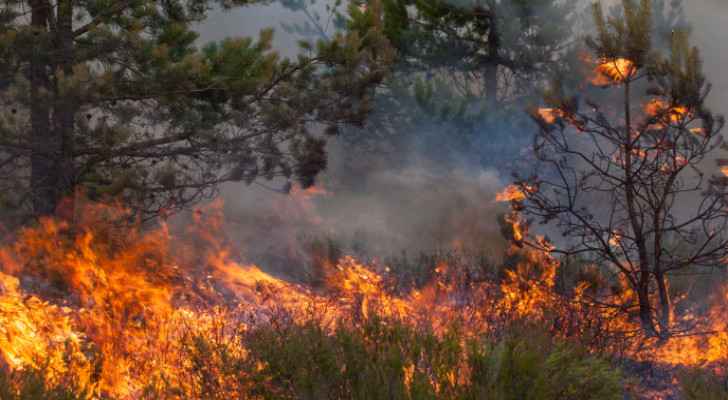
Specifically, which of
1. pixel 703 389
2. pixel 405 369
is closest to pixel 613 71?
pixel 703 389

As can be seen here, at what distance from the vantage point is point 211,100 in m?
9.31

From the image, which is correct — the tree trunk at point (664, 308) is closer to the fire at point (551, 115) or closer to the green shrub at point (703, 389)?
the fire at point (551, 115)

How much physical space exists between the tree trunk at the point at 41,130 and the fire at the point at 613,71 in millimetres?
5751

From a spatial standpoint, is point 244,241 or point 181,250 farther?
point 244,241

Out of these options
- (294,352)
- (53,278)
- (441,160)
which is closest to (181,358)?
(294,352)

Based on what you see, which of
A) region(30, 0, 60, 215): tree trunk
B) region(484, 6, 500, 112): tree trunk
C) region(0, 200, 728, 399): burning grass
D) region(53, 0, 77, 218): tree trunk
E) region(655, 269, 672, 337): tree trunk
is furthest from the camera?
region(484, 6, 500, 112): tree trunk

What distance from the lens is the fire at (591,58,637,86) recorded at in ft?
26.1

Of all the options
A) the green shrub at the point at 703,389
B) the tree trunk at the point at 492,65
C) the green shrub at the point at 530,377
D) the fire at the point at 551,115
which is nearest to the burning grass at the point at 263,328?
the green shrub at the point at 530,377

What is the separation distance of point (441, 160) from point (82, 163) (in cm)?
939

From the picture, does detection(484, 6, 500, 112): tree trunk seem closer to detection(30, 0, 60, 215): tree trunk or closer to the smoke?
the smoke

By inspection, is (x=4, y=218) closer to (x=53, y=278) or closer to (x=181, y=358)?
(x=53, y=278)

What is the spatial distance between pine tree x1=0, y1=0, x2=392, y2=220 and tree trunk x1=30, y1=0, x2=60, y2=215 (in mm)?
16

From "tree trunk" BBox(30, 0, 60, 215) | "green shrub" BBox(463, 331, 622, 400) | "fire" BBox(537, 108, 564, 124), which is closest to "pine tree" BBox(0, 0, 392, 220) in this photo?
"tree trunk" BBox(30, 0, 60, 215)

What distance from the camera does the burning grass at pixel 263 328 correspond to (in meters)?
4.22
